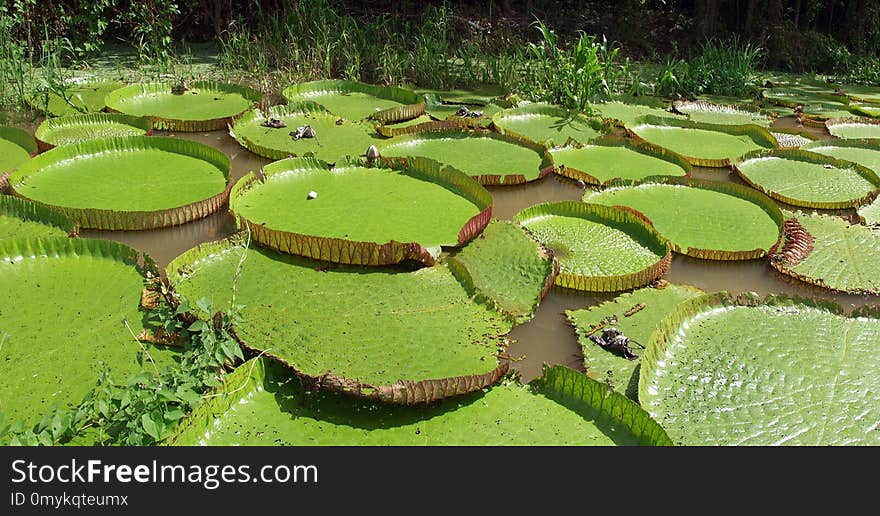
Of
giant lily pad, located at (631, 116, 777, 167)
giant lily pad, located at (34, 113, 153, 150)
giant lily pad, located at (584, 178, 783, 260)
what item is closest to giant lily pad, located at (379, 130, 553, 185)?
giant lily pad, located at (584, 178, 783, 260)

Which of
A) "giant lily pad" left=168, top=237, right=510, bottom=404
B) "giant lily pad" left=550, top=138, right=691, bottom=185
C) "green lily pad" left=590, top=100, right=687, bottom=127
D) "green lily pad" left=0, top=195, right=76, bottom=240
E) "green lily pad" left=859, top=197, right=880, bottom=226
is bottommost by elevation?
"giant lily pad" left=168, top=237, right=510, bottom=404

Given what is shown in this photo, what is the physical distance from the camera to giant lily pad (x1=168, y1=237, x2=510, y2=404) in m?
2.75

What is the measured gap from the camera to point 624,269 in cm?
385

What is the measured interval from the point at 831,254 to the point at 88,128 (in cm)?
511

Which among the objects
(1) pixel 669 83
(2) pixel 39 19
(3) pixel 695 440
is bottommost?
(3) pixel 695 440

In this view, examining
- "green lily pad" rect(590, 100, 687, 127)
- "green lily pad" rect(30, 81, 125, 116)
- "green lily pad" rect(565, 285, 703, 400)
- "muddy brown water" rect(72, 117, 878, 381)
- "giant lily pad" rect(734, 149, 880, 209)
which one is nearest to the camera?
"green lily pad" rect(565, 285, 703, 400)

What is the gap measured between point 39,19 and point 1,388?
21.7 ft

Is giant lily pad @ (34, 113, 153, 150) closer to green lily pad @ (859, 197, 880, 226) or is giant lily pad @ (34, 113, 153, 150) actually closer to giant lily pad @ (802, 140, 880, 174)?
green lily pad @ (859, 197, 880, 226)

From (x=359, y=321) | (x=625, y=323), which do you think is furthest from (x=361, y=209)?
(x=625, y=323)

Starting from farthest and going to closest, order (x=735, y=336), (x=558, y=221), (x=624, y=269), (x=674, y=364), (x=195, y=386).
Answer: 1. (x=558, y=221)
2. (x=624, y=269)
3. (x=735, y=336)
4. (x=674, y=364)
5. (x=195, y=386)

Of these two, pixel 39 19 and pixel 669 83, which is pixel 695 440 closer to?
pixel 669 83

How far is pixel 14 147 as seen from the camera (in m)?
5.11

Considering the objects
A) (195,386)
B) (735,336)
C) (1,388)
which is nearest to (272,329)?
(195,386)

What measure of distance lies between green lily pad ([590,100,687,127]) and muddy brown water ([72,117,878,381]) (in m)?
1.53
